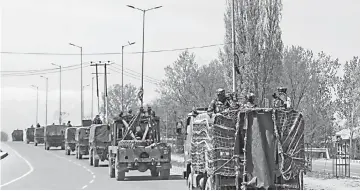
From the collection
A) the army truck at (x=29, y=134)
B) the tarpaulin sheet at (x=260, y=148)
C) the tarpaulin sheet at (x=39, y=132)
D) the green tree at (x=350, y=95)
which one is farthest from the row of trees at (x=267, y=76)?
the army truck at (x=29, y=134)

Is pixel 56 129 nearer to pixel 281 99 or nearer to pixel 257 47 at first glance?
pixel 257 47

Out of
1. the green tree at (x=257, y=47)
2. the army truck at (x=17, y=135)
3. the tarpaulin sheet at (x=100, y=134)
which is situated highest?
the green tree at (x=257, y=47)

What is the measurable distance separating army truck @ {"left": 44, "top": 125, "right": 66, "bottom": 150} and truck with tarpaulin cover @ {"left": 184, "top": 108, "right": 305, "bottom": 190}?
47385mm

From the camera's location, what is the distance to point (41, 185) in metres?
24.9

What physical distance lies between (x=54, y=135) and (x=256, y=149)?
49.1 meters

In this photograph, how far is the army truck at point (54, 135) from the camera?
205 feet

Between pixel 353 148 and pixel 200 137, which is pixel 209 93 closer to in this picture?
pixel 353 148

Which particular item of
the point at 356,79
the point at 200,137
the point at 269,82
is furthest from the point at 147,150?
the point at 356,79

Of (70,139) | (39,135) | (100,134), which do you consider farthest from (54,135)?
(100,134)

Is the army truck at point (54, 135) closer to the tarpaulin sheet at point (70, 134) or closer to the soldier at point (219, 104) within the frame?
the tarpaulin sheet at point (70, 134)

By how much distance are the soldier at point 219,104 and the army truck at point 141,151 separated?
9648 millimetres

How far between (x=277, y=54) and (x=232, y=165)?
26309 mm

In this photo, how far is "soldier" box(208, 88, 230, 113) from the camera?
18.0 metres

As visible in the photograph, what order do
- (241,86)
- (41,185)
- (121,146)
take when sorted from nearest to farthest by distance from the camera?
(41,185)
(121,146)
(241,86)
